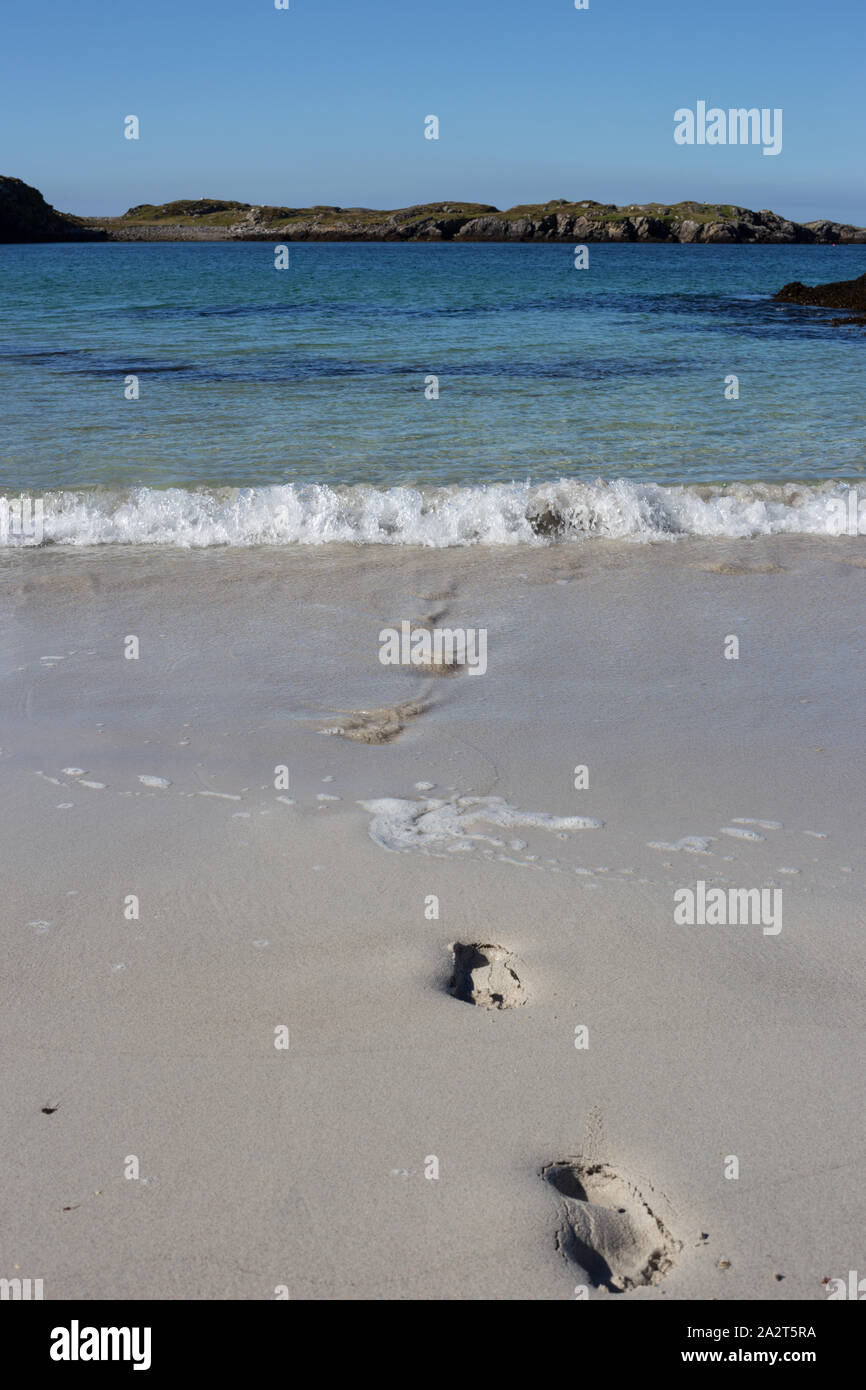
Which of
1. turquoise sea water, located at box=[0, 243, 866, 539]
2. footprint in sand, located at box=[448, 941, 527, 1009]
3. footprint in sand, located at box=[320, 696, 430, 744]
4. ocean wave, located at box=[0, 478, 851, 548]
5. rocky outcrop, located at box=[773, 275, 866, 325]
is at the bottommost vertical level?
footprint in sand, located at box=[448, 941, 527, 1009]

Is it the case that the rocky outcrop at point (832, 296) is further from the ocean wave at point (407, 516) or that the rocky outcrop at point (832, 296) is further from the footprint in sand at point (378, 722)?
the footprint in sand at point (378, 722)

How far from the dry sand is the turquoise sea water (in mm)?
4200

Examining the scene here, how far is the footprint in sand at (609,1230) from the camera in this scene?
2.36 meters

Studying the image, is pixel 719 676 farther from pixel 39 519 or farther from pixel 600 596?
pixel 39 519

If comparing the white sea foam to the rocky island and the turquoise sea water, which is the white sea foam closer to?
the turquoise sea water

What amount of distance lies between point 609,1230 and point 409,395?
13.5 meters

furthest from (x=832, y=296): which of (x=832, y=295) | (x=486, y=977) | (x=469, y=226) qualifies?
(x=469, y=226)

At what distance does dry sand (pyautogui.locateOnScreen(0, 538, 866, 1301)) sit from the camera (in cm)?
241

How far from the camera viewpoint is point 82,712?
16.9 feet

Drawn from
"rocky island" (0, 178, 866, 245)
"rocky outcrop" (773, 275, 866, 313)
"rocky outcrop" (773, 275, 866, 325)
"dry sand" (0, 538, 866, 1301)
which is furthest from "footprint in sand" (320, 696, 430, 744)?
"rocky island" (0, 178, 866, 245)

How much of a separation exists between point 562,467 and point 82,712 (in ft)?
21.5

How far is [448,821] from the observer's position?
4164mm

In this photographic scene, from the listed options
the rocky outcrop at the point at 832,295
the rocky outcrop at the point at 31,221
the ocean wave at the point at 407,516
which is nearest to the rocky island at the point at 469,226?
the rocky outcrop at the point at 31,221

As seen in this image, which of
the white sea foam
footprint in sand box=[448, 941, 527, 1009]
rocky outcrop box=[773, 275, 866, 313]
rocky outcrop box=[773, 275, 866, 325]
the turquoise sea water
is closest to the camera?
footprint in sand box=[448, 941, 527, 1009]
